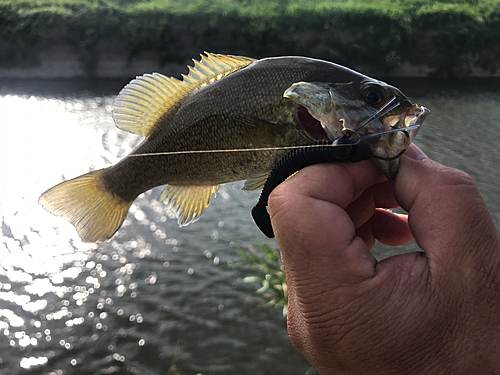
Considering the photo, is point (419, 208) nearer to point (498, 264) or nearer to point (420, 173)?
point (420, 173)

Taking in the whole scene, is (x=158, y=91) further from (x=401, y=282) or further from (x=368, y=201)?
(x=401, y=282)

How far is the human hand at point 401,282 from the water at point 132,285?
4.73 metres

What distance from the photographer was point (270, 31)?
24.5 m

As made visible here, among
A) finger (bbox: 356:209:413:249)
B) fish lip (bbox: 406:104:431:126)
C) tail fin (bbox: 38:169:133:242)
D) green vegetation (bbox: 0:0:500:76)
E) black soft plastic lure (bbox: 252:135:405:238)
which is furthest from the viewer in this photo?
green vegetation (bbox: 0:0:500:76)

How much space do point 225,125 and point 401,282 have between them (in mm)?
1064

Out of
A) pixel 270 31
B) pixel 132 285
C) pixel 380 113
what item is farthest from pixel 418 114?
pixel 270 31

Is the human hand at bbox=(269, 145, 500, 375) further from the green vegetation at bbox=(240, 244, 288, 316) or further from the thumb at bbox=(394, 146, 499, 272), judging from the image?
→ the green vegetation at bbox=(240, 244, 288, 316)

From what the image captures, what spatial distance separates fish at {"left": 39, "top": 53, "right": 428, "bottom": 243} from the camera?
4.88 feet

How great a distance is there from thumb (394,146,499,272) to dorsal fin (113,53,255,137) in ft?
3.40

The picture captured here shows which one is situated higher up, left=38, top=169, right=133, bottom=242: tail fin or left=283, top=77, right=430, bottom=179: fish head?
left=283, top=77, right=430, bottom=179: fish head

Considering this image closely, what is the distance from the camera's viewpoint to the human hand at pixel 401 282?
1.08 m

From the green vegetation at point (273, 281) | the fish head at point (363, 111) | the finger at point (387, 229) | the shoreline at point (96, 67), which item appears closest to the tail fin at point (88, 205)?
the fish head at point (363, 111)

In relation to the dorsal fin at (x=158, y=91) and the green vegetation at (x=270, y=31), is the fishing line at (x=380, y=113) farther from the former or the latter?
the green vegetation at (x=270, y=31)

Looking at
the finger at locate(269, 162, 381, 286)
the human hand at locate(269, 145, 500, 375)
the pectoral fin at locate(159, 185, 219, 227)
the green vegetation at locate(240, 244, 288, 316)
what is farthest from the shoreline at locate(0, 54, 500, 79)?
the human hand at locate(269, 145, 500, 375)
